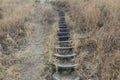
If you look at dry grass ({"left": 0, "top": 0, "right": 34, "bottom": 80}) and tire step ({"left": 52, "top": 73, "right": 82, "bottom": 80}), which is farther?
dry grass ({"left": 0, "top": 0, "right": 34, "bottom": 80})

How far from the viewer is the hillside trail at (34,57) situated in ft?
22.5

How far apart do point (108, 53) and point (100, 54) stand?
0.82ft

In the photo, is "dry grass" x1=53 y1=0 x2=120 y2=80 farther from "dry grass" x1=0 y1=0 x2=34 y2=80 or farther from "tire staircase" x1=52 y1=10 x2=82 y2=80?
"dry grass" x1=0 y1=0 x2=34 y2=80

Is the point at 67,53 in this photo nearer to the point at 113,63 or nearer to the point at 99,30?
the point at 99,30

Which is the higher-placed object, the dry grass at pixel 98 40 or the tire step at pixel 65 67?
the dry grass at pixel 98 40

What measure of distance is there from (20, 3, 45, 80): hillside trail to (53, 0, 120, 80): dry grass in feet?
4.46

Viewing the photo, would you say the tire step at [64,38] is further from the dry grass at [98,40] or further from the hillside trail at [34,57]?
the hillside trail at [34,57]

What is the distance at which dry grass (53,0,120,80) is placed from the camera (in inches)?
248

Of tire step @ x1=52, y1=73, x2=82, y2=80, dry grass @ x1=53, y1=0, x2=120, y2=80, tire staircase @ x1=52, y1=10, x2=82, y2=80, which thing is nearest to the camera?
dry grass @ x1=53, y1=0, x2=120, y2=80

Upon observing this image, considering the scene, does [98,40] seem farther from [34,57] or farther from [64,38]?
[34,57]

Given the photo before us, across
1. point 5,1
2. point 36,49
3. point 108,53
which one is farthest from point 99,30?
point 5,1

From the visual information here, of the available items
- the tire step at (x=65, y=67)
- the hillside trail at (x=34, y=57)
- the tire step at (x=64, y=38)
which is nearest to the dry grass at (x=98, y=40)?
the tire step at (x=65, y=67)

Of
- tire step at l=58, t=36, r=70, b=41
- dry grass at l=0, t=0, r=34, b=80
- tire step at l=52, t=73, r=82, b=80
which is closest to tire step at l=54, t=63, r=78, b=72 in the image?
tire step at l=52, t=73, r=82, b=80

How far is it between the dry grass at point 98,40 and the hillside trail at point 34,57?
1.36 meters
